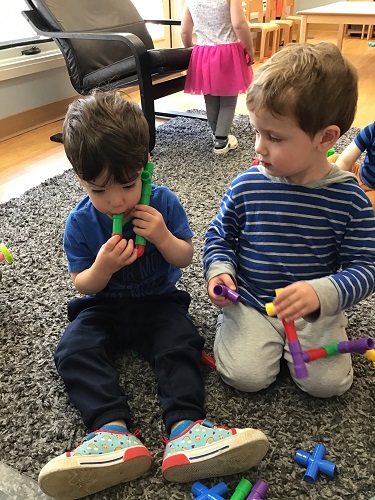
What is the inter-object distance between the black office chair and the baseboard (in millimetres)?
540

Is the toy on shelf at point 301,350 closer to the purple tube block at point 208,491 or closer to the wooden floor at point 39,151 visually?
the purple tube block at point 208,491

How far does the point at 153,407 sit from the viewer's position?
2.95 ft

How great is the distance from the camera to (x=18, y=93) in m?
2.55

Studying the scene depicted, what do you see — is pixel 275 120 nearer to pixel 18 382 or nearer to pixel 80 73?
pixel 18 382

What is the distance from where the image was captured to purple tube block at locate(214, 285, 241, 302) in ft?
2.82

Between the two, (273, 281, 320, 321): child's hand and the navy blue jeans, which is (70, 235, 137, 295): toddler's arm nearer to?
the navy blue jeans

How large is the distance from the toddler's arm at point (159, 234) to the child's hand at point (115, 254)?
3 centimetres

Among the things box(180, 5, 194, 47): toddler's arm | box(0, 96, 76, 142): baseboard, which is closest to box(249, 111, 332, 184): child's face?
box(180, 5, 194, 47): toddler's arm

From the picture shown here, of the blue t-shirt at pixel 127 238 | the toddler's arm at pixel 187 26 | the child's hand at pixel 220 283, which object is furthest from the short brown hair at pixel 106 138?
the toddler's arm at pixel 187 26

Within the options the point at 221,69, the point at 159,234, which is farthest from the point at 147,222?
the point at 221,69

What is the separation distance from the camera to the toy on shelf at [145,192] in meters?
0.86

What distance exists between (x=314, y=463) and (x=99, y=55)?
6.63 ft

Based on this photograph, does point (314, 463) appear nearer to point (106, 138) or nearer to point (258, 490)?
point (258, 490)

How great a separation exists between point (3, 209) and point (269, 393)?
1.19 meters
